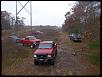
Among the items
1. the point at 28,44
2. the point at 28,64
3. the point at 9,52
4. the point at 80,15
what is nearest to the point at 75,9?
the point at 80,15

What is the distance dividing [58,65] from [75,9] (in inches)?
1318

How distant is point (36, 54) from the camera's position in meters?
22.3

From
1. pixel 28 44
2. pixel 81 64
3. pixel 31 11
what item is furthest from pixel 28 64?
pixel 31 11

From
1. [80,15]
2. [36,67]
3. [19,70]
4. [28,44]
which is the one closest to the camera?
[19,70]

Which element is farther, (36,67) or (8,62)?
A: (8,62)

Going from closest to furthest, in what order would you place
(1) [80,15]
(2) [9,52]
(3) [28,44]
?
1. (2) [9,52]
2. (3) [28,44]
3. (1) [80,15]

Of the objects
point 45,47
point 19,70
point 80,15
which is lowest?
point 19,70

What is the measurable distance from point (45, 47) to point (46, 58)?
6.80 ft

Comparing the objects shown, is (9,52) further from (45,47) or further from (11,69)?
(11,69)

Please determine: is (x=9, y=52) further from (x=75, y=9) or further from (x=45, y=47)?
(x=75, y=9)

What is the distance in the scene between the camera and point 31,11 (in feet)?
210

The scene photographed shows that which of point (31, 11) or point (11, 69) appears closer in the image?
point (11, 69)

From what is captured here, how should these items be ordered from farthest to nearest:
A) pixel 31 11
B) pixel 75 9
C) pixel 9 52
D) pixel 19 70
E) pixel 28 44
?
1. pixel 31 11
2. pixel 75 9
3. pixel 28 44
4. pixel 9 52
5. pixel 19 70

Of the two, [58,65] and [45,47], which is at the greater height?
[45,47]
